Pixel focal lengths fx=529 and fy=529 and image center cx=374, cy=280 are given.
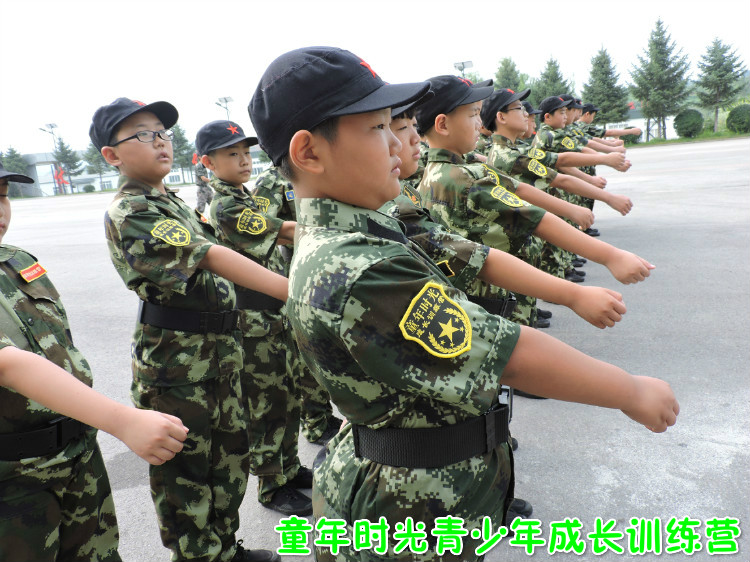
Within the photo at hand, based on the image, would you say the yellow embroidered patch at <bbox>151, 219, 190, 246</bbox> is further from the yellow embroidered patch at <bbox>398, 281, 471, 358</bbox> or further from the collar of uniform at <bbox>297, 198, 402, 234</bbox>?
the yellow embroidered patch at <bbox>398, 281, 471, 358</bbox>

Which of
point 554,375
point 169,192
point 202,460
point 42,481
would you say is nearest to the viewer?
point 554,375

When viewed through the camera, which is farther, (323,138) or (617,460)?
(617,460)

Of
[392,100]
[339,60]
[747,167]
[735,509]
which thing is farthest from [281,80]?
[747,167]

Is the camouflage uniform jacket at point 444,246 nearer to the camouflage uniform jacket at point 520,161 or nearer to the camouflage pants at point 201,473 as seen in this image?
the camouflage pants at point 201,473

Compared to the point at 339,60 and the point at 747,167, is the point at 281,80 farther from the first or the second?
the point at 747,167

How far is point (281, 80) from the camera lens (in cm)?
108

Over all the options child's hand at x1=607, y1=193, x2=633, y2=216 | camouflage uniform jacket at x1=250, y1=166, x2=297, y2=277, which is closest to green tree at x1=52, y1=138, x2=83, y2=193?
camouflage uniform jacket at x1=250, y1=166, x2=297, y2=277

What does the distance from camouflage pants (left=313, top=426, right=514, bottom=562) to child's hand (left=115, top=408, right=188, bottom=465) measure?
372mm

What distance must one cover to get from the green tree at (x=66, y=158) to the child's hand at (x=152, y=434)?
206ft

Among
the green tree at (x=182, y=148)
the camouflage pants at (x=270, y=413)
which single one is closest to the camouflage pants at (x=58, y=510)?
the camouflage pants at (x=270, y=413)

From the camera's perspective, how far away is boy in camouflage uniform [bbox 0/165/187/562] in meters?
1.38

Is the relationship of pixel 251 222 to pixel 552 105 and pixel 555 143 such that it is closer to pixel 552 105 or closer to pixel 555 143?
pixel 555 143

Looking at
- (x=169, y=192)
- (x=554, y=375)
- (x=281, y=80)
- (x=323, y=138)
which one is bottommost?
(x=554, y=375)

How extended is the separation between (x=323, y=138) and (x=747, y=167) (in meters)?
16.6
